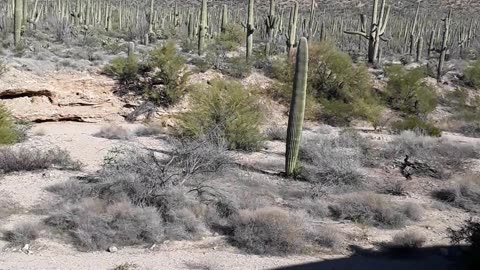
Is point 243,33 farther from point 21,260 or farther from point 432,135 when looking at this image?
point 21,260

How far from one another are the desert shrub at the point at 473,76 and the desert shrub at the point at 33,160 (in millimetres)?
20646

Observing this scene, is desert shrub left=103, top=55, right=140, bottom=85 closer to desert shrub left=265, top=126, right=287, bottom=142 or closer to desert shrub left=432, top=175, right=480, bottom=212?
desert shrub left=265, top=126, right=287, bottom=142

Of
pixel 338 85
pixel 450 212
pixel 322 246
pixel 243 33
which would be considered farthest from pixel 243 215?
pixel 243 33

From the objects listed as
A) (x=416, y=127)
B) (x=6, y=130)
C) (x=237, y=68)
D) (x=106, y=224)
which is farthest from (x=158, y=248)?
(x=237, y=68)

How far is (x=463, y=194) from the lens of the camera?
13.8m

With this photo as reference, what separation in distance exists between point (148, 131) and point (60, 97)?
356 cm

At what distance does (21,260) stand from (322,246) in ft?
16.6

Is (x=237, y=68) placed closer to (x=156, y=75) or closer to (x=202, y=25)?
(x=202, y=25)

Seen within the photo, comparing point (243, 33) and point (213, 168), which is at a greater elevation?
point (243, 33)

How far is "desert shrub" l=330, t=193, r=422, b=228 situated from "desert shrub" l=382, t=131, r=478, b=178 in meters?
3.84

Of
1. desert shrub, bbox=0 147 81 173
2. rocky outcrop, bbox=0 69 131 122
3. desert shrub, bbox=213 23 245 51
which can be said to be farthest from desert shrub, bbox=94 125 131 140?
desert shrub, bbox=213 23 245 51

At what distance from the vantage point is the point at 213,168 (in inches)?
550

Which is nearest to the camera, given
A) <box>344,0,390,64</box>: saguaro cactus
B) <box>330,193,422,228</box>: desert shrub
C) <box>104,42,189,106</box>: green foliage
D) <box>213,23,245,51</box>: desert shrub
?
<box>330,193,422,228</box>: desert shrub

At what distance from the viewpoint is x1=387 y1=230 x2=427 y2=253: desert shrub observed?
10484 millimetres
